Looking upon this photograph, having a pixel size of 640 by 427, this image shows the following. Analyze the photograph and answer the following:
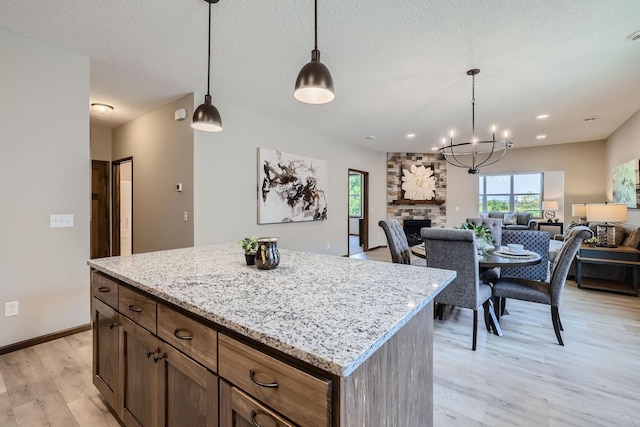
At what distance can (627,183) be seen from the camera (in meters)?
4.80

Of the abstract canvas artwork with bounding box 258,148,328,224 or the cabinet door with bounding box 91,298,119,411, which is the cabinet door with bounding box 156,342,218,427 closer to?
the cabinet door with bounding box 91,298,119,411

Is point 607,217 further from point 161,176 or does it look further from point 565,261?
point 161,176

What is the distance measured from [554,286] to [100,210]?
256 inches

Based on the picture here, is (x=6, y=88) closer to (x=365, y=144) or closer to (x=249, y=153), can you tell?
(x=249, y=153)

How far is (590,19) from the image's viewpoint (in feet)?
7.32

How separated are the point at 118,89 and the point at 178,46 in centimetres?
148

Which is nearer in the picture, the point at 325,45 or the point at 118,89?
the point at 325,45

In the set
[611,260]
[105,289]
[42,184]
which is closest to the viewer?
[105,289]

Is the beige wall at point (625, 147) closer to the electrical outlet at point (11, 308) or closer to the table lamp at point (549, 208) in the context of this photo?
the table lamp at point (549, 208)

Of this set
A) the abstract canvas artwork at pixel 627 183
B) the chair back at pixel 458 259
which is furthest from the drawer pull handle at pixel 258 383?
the abstract canvas artwork at pixel 627 183

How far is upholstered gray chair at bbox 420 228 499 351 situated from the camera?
2459 mm

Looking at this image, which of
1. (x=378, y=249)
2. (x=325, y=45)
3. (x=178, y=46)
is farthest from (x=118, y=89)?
(x=378, y=249)

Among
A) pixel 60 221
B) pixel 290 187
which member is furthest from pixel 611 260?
pixel 60 221

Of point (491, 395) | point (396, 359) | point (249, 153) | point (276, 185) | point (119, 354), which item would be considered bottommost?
point (491, 395)
